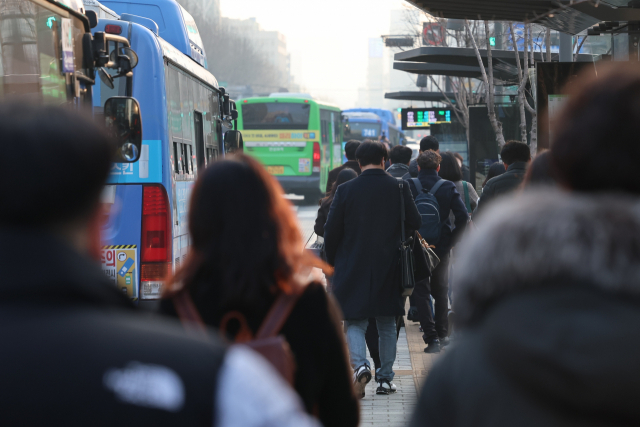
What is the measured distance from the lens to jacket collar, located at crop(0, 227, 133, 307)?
121cm

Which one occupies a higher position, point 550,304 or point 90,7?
point 90,7

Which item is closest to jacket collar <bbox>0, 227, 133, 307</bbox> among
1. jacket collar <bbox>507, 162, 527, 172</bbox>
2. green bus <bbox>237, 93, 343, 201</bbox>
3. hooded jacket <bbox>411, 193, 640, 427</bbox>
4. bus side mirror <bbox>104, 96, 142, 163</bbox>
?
hooded jacket <bbox>411, 193, 640, 427</bbox>

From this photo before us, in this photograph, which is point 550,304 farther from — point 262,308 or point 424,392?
point 262,308

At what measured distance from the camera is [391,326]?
5.95 meters

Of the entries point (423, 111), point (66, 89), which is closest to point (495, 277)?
point (66, 89)

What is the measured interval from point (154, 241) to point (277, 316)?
4.82 m

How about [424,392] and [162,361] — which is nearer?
[162,361]

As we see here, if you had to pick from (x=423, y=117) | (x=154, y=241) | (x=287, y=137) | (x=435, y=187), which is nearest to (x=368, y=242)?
(x=435, y=187)

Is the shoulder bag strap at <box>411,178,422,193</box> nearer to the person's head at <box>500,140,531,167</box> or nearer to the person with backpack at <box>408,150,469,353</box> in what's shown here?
the person with backpack at <box>408,150,469,353</box>

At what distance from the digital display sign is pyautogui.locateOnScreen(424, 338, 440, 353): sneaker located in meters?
16.1

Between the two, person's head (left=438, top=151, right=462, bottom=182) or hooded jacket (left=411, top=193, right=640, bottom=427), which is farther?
person's head (left=438, top=151, right=462, bottom=182)

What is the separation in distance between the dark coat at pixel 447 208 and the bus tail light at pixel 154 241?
2.17 m

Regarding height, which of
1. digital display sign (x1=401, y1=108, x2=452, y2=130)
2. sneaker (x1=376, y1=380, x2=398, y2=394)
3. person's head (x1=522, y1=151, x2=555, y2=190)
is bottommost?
sneaker (x1=376, y1=380, x2=398, y2=394)

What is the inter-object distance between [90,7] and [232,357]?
7812 mm
